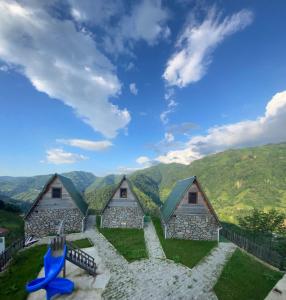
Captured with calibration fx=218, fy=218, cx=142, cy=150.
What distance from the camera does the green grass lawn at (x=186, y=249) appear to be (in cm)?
1912

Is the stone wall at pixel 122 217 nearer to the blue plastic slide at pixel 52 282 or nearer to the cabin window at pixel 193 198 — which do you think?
the cabin window at pixel 193 198

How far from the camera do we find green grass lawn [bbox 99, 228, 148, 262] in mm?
19908

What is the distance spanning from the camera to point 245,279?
16344mm

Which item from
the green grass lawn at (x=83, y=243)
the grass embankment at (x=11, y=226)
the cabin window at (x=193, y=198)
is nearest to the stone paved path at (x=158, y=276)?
the green grass lawn at (x=83, y=243)

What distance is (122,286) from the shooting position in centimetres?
1427

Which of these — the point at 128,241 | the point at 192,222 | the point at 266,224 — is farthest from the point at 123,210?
the point at 266,224

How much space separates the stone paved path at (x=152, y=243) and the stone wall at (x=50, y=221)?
8652 millimetres

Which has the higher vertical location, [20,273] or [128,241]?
[128,241]

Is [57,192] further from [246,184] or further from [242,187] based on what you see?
[246,184]

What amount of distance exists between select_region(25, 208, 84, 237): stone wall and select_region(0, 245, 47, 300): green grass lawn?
453 cm

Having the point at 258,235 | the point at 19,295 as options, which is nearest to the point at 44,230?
the point at 19,295

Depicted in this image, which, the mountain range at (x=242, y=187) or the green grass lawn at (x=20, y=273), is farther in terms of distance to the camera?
the mountain range at (x=242, y=187)

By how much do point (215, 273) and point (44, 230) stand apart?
20.0 meters

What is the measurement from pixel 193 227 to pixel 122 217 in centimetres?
918
